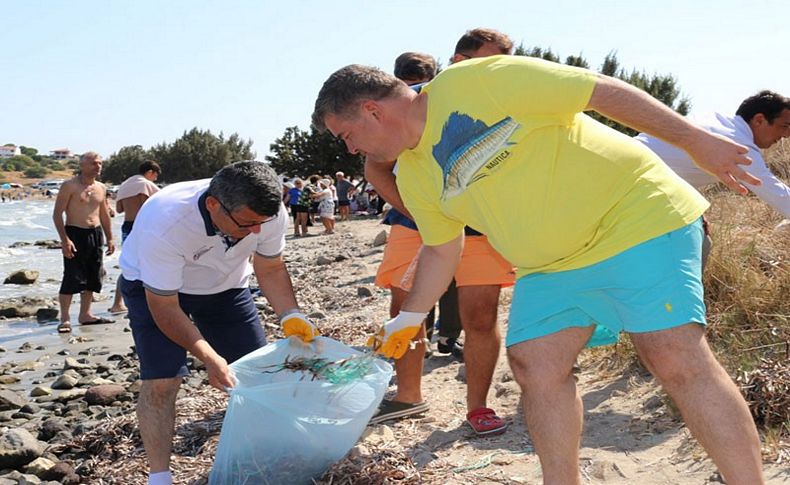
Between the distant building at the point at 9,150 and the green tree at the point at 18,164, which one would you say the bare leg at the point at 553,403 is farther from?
the distant building at the point at 9,150

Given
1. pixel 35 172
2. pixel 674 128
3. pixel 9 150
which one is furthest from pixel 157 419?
pixel 9 150

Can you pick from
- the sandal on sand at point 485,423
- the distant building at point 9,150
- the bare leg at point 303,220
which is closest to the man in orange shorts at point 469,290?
the sandal on sand at point 485,423

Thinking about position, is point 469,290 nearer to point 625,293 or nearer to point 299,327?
point 299,327

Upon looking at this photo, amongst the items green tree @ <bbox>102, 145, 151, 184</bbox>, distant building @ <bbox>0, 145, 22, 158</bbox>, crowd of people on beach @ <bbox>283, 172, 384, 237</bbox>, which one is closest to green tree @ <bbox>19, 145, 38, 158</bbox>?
distant building @ <bbox>0, 145, 22, 158</bbox>

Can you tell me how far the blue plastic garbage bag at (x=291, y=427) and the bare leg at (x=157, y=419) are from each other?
0.29 metres

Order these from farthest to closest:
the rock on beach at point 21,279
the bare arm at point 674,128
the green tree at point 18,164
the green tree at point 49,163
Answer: the green tree at point 49,163, the green tree at point 18,164, the rock on beach at point 21,279, the bare arm at point 674,128

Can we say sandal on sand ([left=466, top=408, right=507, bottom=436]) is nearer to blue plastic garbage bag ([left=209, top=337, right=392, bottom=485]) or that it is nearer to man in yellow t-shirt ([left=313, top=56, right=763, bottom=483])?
blue plastic garbage bag ([left=209, top=337, right=392, bottom=485])

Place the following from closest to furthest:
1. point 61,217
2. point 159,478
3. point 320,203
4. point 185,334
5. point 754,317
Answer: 1. point 185,334
2. point 159,478
3. point 754,317
4. point 61,217
5. point 320,203

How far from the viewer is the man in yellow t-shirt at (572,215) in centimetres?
221

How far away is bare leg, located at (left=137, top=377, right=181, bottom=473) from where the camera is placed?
3.35 metres

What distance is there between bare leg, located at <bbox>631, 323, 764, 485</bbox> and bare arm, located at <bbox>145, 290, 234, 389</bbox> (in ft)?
5.56

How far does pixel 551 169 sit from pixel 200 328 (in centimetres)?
222

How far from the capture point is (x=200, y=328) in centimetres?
392

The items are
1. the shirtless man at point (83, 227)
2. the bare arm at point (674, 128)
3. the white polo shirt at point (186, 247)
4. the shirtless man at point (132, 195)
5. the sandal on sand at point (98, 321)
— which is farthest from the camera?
the sandal on sand at point (98, 321)
